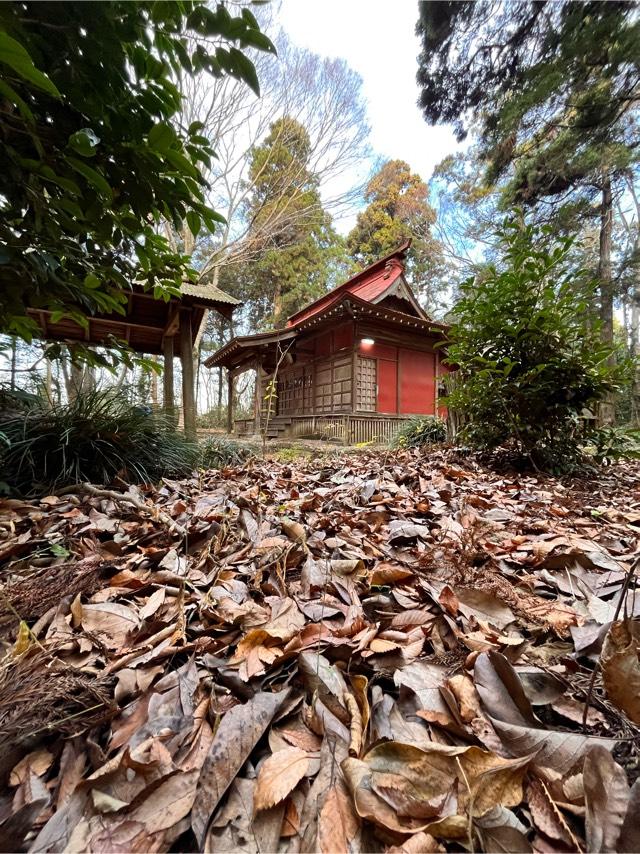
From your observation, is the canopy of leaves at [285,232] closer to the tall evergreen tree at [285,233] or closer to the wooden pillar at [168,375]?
the tall evergreen tree at [285,233]

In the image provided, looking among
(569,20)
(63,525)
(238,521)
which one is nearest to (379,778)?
(238,521)

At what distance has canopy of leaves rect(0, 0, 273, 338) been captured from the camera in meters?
0.98

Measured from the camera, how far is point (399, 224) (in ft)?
52.6

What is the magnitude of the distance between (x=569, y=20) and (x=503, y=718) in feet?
22.0

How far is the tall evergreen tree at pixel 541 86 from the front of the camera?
4.02 meters

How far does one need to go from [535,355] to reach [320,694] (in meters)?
2.94

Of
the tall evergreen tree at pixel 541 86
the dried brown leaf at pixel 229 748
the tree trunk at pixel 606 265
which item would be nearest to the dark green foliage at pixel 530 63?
the tall evergreen tree at pixel 541 86

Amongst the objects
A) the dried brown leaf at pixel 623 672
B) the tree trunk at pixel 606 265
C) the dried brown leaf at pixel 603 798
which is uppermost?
the tree trunk at pixel 606 265

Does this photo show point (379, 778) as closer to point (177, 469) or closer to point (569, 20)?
point (177, 469)

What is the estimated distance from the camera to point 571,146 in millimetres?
6070

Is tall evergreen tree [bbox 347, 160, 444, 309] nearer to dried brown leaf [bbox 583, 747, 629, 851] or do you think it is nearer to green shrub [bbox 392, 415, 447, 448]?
green shrub [bbox 392, 415, 447, 448]

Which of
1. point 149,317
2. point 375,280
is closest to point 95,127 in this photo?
point 149,317

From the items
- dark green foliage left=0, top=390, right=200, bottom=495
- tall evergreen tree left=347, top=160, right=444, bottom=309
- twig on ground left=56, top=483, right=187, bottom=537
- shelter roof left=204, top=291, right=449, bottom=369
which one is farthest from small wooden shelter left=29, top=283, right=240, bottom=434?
tall evergreen tree left=347, top=160, right=444, bottom=309

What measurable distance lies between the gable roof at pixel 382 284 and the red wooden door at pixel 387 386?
176cm
